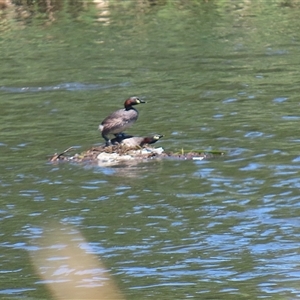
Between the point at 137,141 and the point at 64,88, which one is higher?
the point at 137,141

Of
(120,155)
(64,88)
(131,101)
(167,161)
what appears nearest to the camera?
(167,161)

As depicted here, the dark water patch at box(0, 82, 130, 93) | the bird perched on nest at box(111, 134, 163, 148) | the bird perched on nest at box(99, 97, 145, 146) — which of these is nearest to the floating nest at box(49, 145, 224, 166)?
the bird perched on nest at box(111, 134, 163, 148)

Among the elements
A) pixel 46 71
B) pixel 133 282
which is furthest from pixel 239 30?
pixel 133 282

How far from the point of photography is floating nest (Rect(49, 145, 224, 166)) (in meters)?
15.8

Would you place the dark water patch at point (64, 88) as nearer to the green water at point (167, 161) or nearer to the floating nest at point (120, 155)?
the green water at point (167, 161)

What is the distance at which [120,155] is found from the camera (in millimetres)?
16031

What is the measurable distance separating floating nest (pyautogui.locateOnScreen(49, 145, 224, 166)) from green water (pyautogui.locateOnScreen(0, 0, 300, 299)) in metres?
0.32

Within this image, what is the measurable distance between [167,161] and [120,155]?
0.87 m

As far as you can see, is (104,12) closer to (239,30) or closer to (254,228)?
(239,30)

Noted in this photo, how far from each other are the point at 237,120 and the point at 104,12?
21123mm

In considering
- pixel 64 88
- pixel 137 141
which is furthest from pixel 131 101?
pixel 64 88

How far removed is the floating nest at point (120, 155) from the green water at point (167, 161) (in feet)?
1.05

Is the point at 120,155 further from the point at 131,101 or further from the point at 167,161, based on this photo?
the point at 131,101

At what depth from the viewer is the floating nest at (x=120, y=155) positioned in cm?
1580
